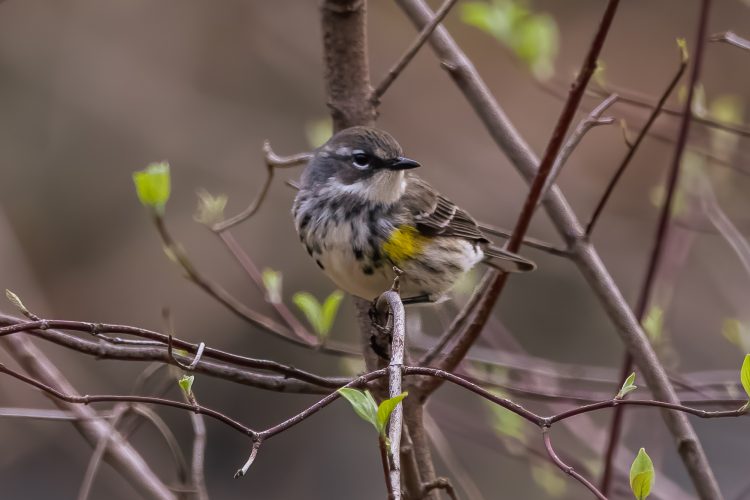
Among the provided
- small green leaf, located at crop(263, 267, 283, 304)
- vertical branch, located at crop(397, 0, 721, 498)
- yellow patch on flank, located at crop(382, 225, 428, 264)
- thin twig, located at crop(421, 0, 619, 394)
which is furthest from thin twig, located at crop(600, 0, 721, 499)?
small green leaf, located at crop(263, 267, 283, 304)

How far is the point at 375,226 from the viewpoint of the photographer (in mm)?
3338

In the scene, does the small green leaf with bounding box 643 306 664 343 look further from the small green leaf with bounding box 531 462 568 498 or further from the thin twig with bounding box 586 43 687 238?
the small green leaf with bounding box 531 462 568 498

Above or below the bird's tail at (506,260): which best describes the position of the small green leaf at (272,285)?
below

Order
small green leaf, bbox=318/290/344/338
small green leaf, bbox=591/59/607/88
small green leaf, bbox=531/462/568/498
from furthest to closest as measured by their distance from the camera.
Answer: small green leaf, bbox=531/462/568/498 < small green leaf, bbox=318/290/344/338 < small green leaf, bbox=591/59/607/88

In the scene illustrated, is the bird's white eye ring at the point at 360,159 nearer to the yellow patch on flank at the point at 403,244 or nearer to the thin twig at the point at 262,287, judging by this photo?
the yellow patch on flank at the point at 403,244

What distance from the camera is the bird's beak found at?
137 inches

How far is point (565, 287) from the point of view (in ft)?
28.4

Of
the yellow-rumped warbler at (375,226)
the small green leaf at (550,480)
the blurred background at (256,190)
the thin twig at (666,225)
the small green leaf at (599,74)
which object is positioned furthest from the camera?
the blurred background at (256,190)

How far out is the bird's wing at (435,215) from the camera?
3568mm

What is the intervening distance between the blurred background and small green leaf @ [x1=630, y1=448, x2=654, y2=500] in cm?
402

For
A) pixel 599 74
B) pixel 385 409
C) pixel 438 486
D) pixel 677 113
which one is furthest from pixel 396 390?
pixel 599 74

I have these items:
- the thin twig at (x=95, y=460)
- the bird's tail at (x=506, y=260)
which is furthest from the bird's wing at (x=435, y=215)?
the thin twig at (x=95, y=460)

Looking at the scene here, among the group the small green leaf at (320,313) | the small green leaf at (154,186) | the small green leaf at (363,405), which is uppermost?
the small green leaf at (154,186)

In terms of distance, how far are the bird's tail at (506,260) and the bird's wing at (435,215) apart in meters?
0.11
